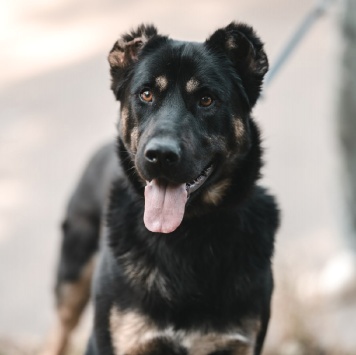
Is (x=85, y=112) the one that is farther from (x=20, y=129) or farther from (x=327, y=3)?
(x=327, y=3)

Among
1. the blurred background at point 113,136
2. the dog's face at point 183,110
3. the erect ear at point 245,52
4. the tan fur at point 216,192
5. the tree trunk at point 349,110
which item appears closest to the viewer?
the dog's face at point 183,110

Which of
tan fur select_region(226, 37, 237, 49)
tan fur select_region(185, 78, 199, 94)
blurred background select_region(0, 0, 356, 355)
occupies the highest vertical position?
tan fur select_region(226, 37, 237, 49)

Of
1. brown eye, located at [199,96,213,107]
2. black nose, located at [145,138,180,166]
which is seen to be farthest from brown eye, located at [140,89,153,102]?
black nose, located at [145,138,180,166]

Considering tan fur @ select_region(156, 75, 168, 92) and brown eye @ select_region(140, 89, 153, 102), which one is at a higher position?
tan fur @ select_region(156, 75, 168, 92)

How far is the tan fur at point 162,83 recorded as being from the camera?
3961 mm

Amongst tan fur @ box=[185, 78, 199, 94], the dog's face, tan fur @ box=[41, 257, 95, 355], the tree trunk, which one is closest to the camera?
the dog's face

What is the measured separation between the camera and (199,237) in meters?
4.25

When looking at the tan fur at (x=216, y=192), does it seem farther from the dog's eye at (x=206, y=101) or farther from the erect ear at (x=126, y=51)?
the erect ear at (x=126, y=51)

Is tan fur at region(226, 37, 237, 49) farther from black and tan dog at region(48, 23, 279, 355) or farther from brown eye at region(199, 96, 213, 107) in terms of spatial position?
brown eye at region(199, 96, 213, 107)

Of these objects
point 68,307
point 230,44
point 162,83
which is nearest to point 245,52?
point 230,44

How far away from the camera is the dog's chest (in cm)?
409

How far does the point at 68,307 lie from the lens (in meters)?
5.62

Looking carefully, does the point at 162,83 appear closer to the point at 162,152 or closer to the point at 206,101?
the point at 206,101

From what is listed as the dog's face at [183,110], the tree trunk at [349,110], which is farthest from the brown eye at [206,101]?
the tree trunk at [349,110]
